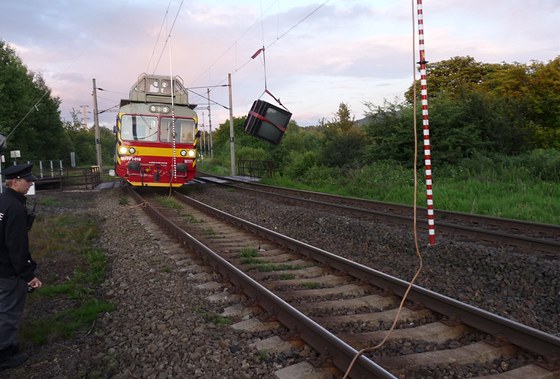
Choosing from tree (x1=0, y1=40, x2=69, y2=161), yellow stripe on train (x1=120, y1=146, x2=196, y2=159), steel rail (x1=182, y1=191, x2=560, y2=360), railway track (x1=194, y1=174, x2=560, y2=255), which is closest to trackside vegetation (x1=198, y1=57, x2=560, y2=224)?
railway track (x1=194, y1=174, x2=560, y2=255)

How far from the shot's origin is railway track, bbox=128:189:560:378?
12.4 ft

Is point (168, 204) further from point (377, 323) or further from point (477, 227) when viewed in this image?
point (377, 323)

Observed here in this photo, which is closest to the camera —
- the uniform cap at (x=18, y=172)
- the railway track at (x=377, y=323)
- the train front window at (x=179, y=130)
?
the railway track at (x=377, y=323)

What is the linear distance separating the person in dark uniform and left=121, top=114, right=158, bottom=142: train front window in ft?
41.4

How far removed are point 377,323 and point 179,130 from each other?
1365 centimetres

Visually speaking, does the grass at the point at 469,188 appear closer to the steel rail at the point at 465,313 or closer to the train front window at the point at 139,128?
the steel rail at the point at 465,313

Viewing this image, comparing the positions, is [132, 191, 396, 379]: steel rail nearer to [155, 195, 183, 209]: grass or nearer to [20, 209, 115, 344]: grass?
[20, 209, 115, 344]: grass

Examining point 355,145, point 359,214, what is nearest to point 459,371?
point 359,214

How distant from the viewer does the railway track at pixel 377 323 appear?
3.79 meters

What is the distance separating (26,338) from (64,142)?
62.4m

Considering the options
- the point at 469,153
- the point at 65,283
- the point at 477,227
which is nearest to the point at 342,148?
the point at 469,153

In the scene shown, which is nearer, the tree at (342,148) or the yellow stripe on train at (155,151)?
the yellow stripe on train at (155,151)

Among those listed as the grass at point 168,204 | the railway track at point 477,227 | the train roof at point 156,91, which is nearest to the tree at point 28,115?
the train roof at point 156,91

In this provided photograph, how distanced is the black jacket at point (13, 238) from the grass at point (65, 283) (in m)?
0.98
